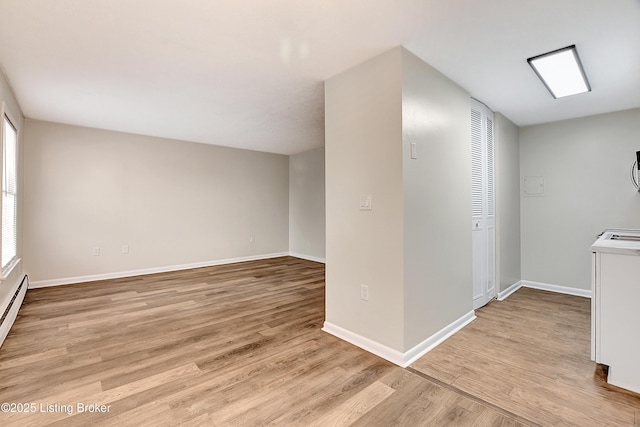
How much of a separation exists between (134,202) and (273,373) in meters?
4.34

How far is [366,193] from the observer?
2.42 meters

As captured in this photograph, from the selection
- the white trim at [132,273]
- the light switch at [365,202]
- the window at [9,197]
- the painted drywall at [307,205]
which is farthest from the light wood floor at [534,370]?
the white trim at [132,273]

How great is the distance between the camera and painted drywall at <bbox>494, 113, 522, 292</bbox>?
381 cm

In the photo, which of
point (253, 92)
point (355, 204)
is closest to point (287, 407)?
point (355, 204)

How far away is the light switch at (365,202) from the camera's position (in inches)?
94.4

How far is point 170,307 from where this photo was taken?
3.47 m

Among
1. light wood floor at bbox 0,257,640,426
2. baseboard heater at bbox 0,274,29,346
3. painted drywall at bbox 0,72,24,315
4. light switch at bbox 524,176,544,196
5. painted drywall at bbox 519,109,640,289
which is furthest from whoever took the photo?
light switch at bbox 524,176,544,196

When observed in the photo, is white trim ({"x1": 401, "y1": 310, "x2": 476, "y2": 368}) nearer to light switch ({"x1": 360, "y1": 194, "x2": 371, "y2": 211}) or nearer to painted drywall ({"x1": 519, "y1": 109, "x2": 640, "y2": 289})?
light switch ({"x1": 360, "y1": 194, "x2": 371, "y2": 211})

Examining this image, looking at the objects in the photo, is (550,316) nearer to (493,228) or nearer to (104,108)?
(493,228)

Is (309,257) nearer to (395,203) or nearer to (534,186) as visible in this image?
(534,186)

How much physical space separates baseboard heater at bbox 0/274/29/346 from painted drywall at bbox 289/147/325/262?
183 inches

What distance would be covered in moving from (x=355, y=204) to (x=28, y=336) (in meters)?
3.24

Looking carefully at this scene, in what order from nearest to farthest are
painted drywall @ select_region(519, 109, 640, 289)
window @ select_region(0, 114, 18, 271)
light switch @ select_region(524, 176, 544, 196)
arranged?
window @ select_region(0, 114, 18, 271), painted drywall @ select_region(519, 109, 640, 289), light switch @ select_region(524, 176, 544, 196)

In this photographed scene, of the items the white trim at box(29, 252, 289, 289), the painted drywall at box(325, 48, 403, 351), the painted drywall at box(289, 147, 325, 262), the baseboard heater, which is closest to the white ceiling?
the painted drywall at box(325, 48, 403, 351)
